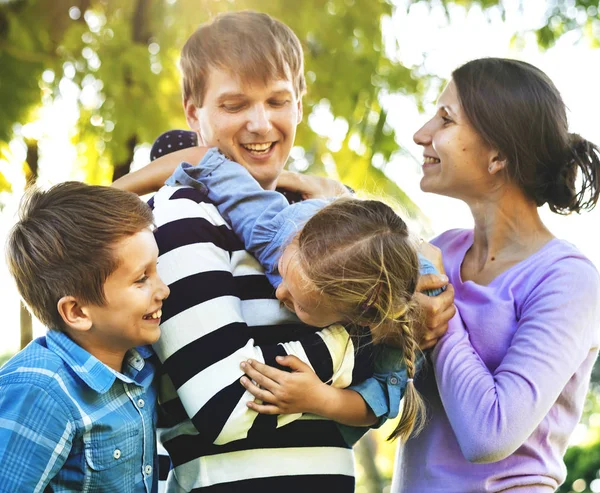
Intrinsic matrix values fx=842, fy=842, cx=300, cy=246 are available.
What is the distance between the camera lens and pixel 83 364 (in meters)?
1.78

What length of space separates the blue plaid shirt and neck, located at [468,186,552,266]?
977 millimetres

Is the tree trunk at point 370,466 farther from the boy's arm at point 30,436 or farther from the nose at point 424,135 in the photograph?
the boy's arm at point 30,436

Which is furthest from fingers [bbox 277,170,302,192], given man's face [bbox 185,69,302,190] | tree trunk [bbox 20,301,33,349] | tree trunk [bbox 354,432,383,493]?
tree trunk [bbox 354,432,383,493]

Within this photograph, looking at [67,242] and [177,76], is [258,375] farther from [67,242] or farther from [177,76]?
[177,76]

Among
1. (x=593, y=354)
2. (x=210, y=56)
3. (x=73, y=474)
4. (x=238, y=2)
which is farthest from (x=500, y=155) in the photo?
(x=238, y=2)

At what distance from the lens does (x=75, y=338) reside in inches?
72.3

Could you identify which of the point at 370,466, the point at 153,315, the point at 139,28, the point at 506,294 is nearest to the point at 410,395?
the point at 506,294

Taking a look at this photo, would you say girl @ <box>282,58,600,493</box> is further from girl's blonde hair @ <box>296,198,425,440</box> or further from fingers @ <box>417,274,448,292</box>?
girl's blonde hair @ <box>296,198,425,440</box>

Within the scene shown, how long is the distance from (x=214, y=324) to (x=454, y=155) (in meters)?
0.89

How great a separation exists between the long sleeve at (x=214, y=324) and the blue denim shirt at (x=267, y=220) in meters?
0.04

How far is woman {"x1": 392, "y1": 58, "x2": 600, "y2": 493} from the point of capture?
194cm

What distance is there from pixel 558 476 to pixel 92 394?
1162 mm

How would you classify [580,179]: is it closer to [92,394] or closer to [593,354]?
[593,354]

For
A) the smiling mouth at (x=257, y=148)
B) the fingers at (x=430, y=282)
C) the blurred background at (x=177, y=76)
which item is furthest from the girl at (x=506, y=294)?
the blurred background at (x=177, y=76)
